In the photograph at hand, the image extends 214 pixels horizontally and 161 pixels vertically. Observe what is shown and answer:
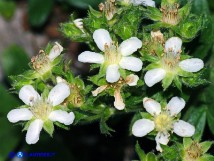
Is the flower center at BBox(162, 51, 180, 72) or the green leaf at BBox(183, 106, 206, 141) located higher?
the flower center at BBox(162, 51, 180, 72)

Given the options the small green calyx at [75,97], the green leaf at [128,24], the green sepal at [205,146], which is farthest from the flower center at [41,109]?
the green sepal at [205,146]

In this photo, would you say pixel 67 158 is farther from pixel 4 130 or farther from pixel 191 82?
pixel 191 82

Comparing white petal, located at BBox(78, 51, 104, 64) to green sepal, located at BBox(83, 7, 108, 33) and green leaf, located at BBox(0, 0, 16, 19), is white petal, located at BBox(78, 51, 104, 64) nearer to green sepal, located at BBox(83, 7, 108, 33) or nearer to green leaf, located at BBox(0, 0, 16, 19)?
green sepal, located at BBox(83, 7, 108, 33)

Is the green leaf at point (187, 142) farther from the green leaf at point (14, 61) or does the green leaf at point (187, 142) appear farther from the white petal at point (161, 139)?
the green leaf at point (14, 61)

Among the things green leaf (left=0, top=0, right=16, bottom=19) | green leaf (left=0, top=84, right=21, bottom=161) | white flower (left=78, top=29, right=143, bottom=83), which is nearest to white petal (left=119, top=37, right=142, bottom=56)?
white flower (left=78, top=29, right=143, bottom=83)

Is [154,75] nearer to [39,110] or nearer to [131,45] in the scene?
[131,45]

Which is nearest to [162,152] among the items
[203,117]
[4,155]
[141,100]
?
[141,100]

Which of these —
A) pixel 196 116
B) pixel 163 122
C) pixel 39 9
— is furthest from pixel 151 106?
A: pixel 39 9
